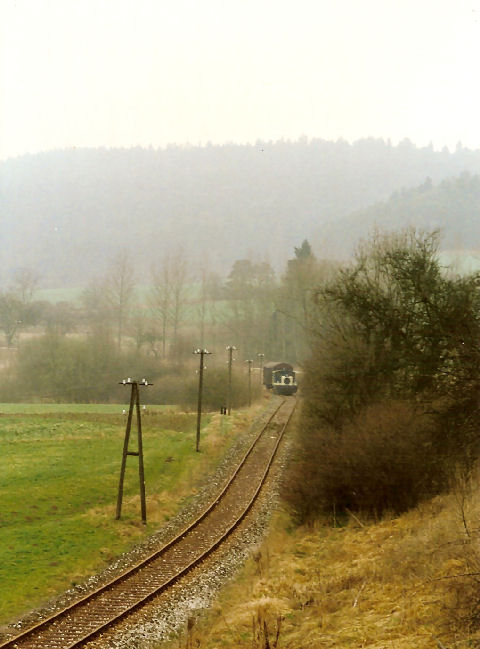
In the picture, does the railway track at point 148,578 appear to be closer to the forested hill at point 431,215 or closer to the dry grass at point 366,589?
the dry grass at point 366,589

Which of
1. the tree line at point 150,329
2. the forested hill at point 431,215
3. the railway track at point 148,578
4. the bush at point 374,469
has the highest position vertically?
the forested hill at point 431,215

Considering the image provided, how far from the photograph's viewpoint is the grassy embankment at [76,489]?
1677cm

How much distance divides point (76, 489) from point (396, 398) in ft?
43.0

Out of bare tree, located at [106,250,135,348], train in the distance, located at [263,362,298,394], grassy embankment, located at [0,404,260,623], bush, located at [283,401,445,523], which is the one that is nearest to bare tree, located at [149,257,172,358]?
bare tree, located at [106,250,135,348]

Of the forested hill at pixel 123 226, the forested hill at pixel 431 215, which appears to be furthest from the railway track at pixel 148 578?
the forested hill at pixel 123 226

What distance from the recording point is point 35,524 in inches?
815

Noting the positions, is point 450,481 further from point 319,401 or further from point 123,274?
point 123,274

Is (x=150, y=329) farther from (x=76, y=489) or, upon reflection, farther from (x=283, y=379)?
(x=76, y=489)

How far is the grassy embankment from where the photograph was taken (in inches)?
660

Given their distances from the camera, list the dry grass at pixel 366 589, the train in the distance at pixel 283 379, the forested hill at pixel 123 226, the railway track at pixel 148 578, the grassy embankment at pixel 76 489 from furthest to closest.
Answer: the forested hill at pixel 123 226 → the train in the distance at pixel 283 379 → the grassy embankment at pixel 76 489 → the railway track at pixel 148 578 → the dry grass at pixel 366 589

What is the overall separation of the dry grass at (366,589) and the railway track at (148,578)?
179 centimetres

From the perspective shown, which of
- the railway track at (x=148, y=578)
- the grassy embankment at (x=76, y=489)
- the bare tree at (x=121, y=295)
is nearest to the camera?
the railway track at (x=148, y=578)

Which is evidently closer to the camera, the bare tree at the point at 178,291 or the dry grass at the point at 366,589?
the dry grass at the point at 366,589

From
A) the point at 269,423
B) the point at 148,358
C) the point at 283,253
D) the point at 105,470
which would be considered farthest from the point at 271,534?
the point at 283,253
